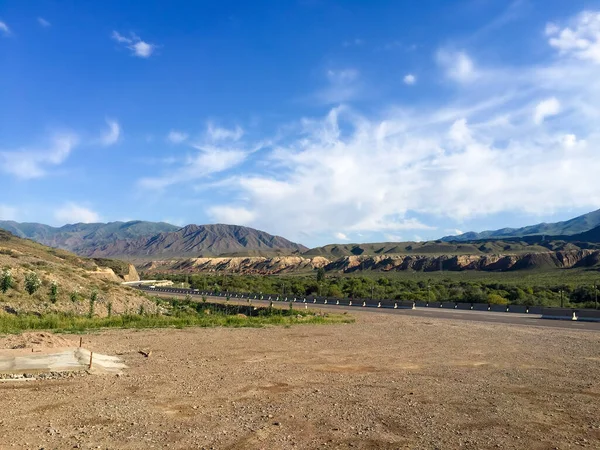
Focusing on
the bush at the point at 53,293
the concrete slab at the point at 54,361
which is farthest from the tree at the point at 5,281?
the concrete slab at the point at 54,361

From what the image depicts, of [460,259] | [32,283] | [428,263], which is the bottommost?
[32,283]

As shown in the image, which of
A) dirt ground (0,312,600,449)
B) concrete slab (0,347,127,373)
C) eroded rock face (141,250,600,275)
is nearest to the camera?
dirt ground (0,312,600,449)

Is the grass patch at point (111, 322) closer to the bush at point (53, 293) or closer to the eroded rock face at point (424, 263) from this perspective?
the bush at point (53, 293)

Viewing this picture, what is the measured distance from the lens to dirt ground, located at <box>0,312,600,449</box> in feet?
28.3

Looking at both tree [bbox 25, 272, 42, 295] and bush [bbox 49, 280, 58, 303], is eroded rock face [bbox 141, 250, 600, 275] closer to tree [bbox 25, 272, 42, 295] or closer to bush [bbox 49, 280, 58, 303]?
bush [bbox 49, 280, 58, 303]

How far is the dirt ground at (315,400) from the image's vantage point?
8.64 meters

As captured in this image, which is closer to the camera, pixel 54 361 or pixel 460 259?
pixel 54 361

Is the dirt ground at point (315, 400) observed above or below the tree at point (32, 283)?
below

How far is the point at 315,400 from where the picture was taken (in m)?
11.3

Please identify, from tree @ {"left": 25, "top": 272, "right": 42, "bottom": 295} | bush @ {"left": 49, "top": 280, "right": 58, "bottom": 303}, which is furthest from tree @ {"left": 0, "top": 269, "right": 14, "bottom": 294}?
bush @ {"left": 49, "top": 280, "right": 58, "bottom": 303}

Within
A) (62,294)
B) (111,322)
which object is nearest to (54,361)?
(111,322)

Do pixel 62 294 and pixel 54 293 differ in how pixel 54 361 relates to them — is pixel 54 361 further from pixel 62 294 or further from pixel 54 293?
pixel 62 294

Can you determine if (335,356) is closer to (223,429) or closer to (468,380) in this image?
(468,380)

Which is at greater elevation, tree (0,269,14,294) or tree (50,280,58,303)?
tree (0,269,14,294)
